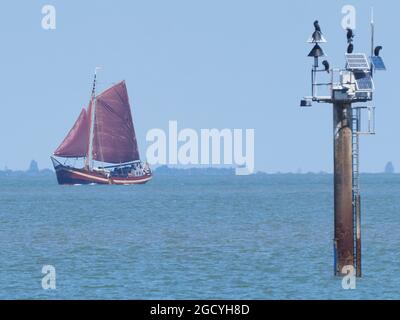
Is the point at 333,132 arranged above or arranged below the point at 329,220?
above

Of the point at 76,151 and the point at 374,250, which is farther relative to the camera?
the point at 76,151

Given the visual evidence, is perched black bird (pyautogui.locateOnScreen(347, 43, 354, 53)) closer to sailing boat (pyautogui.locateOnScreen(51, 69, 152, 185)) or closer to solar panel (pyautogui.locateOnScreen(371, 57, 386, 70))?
solar panel (pyautogui.locateOnScreen(371, 57, 386, 70))

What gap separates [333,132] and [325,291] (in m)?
5.67

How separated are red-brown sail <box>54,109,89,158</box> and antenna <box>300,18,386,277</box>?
13692 centimetres

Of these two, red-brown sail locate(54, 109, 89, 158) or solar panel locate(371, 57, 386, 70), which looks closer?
solar panel locate(371, 57, 386, 70)

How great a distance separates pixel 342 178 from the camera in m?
35.4

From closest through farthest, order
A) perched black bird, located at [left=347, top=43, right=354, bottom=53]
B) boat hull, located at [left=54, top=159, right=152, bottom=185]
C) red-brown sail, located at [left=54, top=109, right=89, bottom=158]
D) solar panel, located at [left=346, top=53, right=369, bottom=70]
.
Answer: solar panel, located at [left=346, top=53, right=369, bottom=70] → perched black bird, located at [left=347, top=43, right=354, bottom=53] → red-brown sail, located at [left=54, top=109, right=89, bottom=158] → boat hull, located at [left=54, top=159, right=152, bottom=185]

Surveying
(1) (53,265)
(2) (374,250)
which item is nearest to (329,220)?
(2) (374,250)

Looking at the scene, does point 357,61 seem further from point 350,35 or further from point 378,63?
point 350,35

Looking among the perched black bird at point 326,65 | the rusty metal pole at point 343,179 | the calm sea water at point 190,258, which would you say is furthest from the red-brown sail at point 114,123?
the rusty metal pole at point 343,179

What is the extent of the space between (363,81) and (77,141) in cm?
13889

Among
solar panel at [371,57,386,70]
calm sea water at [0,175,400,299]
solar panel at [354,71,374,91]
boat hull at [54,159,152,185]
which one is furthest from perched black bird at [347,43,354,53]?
boat hull at [54,159,152,185]

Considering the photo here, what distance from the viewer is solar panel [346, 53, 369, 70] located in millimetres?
35844
